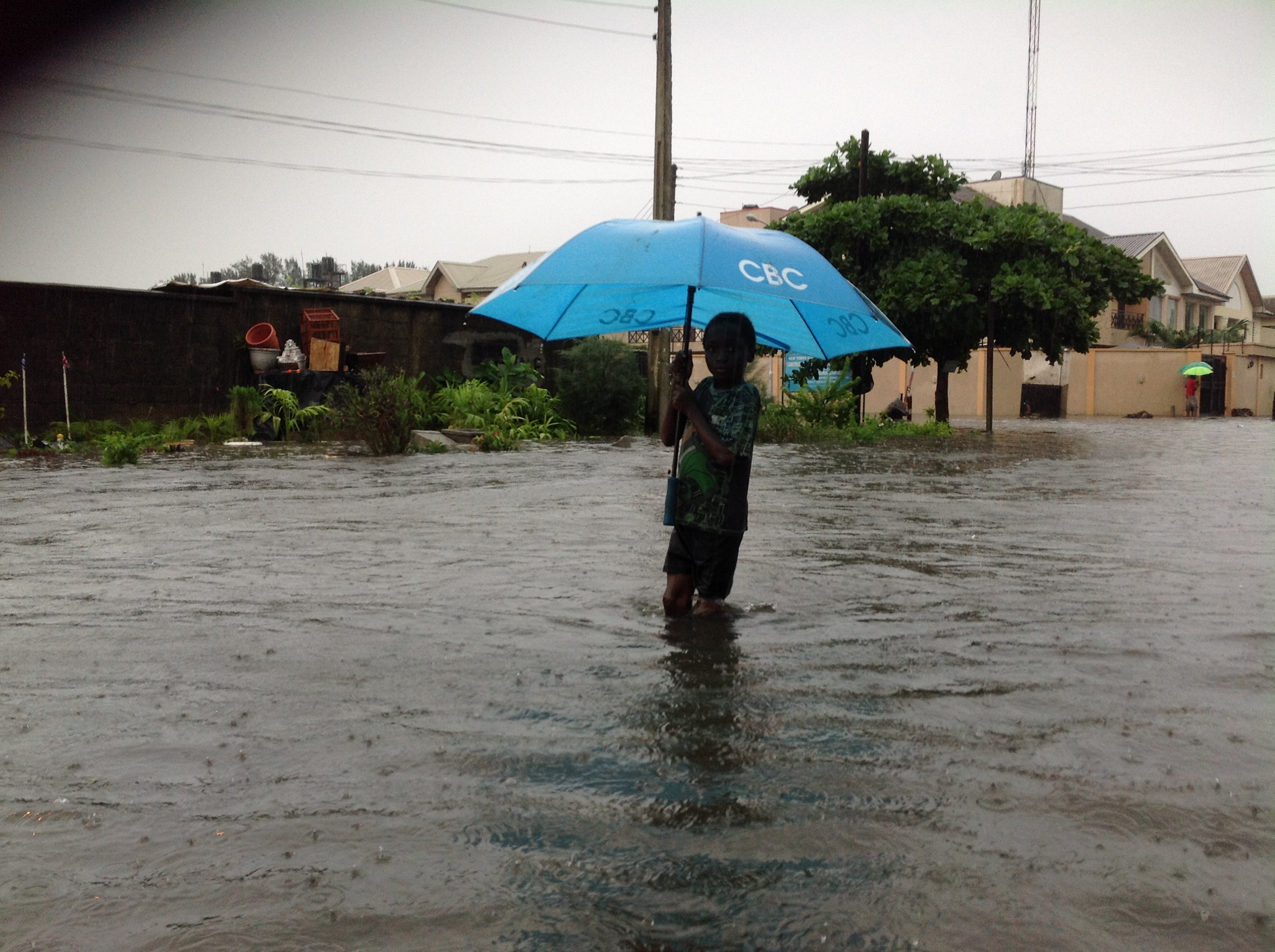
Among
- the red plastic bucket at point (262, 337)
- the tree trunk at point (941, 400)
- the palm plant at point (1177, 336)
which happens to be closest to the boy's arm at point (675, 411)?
the red plastic bucket at point (262, 337)

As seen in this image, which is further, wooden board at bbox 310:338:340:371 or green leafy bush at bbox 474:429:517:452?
wooden board at bbox 310:338:340:371

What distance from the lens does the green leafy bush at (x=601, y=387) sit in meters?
21.7

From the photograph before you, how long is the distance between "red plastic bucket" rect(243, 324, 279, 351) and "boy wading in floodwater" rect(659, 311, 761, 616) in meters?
15.1

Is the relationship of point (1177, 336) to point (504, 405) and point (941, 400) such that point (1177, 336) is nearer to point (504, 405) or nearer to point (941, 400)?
point (941, 400)

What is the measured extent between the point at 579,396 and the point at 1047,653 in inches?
680

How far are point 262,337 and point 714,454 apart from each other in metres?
15.8

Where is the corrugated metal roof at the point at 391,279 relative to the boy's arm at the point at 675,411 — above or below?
above

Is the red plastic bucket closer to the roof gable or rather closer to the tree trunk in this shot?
the tree trunk

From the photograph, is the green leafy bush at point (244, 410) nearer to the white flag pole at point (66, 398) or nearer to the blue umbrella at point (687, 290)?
the white flag pole at point (66, 398)

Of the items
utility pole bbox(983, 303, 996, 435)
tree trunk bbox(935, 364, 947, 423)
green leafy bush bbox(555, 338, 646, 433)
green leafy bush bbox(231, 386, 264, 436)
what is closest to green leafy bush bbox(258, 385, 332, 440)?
green leafy bush bbox(231, 386, 264, 436)

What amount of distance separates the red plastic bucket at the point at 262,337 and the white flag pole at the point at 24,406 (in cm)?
346

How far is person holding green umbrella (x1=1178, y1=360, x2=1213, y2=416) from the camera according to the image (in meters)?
43.1

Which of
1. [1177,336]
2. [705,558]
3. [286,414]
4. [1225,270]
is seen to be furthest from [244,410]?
[1225,270]

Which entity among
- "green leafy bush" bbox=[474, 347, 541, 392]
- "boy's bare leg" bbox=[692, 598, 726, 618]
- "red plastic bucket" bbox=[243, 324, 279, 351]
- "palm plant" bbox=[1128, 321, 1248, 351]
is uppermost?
"palm plant" bbox=[1128, 321, 1248, 351]
